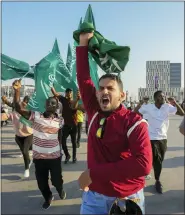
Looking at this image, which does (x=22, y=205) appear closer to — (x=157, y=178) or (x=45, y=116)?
(x=45, y=116)

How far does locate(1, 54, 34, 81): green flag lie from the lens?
6.72 m

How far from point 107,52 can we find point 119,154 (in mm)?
812

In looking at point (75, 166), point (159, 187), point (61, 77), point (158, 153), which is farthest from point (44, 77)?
point (159, 187)

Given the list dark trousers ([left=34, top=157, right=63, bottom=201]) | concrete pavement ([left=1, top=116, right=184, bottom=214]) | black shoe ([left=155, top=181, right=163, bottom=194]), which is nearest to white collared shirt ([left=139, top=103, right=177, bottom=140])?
black shoe ([left=155, top=181, right=163, bottom=194])

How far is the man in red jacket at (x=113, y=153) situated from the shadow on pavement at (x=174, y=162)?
4561 millimetres

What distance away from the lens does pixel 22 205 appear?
167 inches

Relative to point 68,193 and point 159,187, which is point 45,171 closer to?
point 68,193

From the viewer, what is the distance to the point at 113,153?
6.59ft

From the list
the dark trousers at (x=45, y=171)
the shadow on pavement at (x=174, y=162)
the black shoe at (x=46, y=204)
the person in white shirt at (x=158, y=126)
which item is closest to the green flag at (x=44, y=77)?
the dark trousers at (x=45, y=171)

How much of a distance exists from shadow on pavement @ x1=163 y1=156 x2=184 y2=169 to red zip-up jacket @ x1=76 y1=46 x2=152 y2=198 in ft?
15.0

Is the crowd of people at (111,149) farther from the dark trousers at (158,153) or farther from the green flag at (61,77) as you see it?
the green flag at (61,77)

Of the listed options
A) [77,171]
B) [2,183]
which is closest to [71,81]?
[77,171]

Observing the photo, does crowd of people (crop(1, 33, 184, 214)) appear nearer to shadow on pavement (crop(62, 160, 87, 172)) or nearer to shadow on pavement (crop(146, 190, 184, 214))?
shadow on pavement (crop(146, 190, 184, 214))

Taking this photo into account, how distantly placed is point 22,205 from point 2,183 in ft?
4.04
